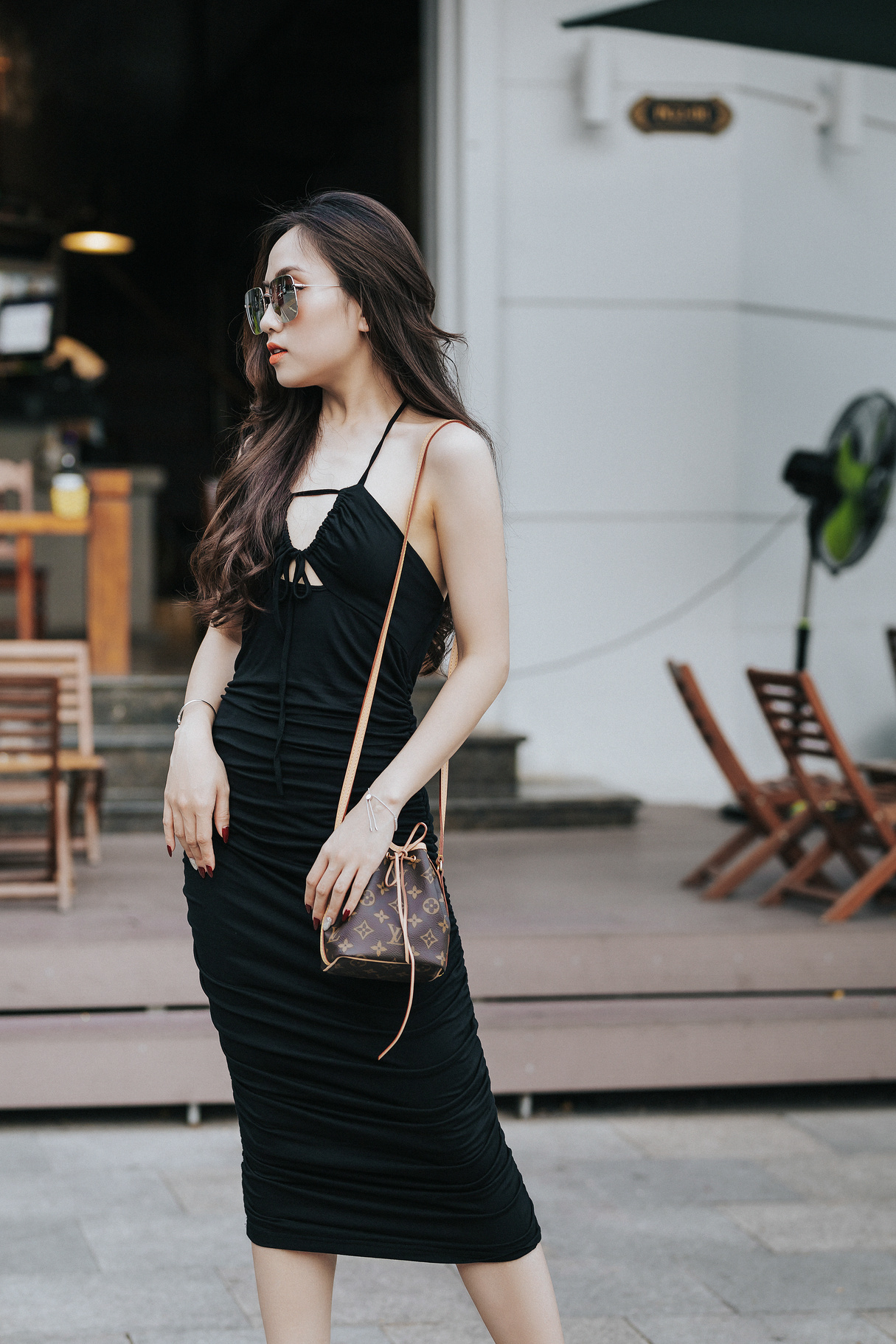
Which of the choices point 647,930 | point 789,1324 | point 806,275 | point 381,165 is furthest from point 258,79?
point 789,1324

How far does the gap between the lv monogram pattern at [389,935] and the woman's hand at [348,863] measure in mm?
17

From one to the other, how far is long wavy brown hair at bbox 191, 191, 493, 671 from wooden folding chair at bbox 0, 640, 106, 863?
3384 millimetres

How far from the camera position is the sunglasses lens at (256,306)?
2.05 m

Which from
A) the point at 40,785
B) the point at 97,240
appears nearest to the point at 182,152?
the point at 97,240

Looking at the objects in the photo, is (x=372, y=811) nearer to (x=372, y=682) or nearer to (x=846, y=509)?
(x=372, y=682)

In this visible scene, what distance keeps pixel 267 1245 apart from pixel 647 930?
8.55 feet

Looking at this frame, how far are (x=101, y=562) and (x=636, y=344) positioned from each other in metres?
2.73

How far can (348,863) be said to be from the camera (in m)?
1.87

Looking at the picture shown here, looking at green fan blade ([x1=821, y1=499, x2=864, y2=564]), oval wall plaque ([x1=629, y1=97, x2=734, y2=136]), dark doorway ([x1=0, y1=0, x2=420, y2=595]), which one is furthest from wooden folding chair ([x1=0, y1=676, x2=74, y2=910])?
dark doorway ([x1=0, y1=0, x2=420, y2=595])

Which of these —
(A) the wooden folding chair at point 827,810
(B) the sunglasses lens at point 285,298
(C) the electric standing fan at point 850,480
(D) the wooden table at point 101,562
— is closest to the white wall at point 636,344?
(C) the electric standing fan at point 850,480

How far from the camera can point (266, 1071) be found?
6.69 ft

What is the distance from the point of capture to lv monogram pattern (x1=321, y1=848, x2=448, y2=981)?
1868mm

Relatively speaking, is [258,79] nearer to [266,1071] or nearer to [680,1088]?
[680,1088]

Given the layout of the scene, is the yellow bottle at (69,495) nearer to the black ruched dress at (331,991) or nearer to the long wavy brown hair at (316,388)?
the long wavy brown hair at (316,388)
